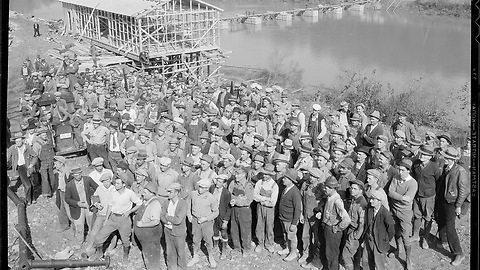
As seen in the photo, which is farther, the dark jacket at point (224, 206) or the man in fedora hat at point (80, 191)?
the man in fedora hat at point (80, 191)

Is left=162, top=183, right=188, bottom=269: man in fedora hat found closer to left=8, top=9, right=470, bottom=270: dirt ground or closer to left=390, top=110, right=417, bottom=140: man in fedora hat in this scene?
left=8, top=9, right=470, bottom=270: dirt ground

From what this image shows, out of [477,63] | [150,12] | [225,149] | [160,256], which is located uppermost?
[150,12]

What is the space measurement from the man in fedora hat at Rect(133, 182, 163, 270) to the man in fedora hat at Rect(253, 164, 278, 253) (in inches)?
42.1

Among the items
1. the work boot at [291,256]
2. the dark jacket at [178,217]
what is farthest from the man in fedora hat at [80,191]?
the work boot at [291,256]

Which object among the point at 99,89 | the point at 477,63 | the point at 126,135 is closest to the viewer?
the point at 477,63

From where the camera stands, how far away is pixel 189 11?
1728 centimetres

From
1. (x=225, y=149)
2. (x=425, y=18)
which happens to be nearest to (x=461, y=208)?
(x=225, y=149)

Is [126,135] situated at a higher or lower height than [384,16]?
lower

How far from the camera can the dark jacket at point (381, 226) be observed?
4242 mm

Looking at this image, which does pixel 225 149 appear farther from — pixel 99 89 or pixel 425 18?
pixel 425 18

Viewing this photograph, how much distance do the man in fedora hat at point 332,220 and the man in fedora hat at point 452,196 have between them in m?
1.28

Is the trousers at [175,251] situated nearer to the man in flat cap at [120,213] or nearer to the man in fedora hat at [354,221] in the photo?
the man in flat cap at [120,213]

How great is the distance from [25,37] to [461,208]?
17.5 m

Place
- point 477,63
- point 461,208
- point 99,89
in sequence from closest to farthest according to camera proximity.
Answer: point 477,63
point 461,208
point 99,89
